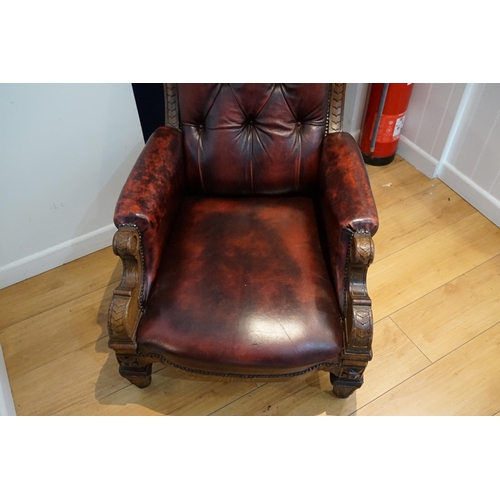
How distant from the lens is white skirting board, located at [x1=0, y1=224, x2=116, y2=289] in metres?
1.68

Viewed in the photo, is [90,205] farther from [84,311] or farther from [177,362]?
[177,362]

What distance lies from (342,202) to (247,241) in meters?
0.30

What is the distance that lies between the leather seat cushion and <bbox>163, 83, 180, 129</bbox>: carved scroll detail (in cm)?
35

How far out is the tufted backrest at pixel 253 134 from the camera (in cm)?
129

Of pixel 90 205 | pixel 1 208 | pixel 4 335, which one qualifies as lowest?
pixel 4 335

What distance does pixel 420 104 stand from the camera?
2043mm

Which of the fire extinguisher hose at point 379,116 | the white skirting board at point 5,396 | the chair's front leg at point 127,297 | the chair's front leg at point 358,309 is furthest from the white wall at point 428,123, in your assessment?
the white skirting board at point 5,396

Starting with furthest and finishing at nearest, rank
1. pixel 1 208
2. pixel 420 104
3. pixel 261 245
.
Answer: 1. pixel 420 104
2. pixel 1 208
3. pixel 261 245

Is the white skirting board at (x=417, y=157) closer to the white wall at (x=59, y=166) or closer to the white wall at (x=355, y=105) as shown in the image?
the white wall at (x=355, y=105)

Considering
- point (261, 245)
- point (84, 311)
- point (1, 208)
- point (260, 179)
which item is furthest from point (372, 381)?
point (1, 208)

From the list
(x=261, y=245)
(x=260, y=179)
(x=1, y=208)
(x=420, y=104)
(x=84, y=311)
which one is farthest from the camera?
(x=420, y=104)

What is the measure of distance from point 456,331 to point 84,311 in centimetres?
142

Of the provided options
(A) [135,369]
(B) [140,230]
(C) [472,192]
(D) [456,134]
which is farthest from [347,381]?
(D) [456,134]

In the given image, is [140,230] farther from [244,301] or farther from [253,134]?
[253,134]
